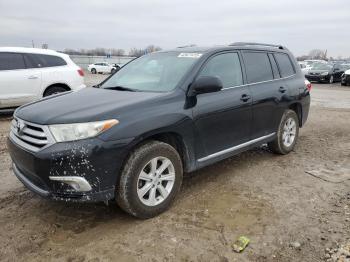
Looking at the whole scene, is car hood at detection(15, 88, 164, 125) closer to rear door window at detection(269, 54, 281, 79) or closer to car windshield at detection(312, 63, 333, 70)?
rear door window at detection(269, 54, 281, 79)

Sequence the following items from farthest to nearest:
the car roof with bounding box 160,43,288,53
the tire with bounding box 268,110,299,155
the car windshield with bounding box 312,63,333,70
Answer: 1. the car windshield with bounding box 312,63,333,70
2. the tire with bounding box 268,110,299,155
3. the car roof with bounding box 160,43,288,53

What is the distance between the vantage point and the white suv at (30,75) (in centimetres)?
876

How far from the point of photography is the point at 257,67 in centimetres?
520

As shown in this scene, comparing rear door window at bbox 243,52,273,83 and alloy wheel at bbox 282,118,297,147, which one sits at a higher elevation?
rear door window at bbox 243,52,273,83

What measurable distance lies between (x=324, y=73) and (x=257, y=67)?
2105 cm

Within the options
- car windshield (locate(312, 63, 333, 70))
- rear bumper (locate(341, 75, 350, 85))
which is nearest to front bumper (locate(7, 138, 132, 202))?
rear bumper (locate(341, 75, 350, 85))

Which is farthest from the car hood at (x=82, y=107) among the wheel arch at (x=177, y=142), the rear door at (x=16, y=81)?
the rear door at (x=16, y=81)

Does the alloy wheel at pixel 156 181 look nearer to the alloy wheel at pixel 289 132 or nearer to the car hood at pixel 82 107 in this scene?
the car hood at pixel 82 107

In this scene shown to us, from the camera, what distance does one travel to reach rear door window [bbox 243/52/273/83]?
5.00 meters

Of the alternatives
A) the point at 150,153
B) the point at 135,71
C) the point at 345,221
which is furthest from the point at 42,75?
the point at 345,221

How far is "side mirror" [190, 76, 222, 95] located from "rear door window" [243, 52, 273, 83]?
1.09 m

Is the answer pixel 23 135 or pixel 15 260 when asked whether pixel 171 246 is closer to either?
pixel 15 260

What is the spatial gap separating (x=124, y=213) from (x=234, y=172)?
6.16ft

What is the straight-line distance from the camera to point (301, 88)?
6.07m
